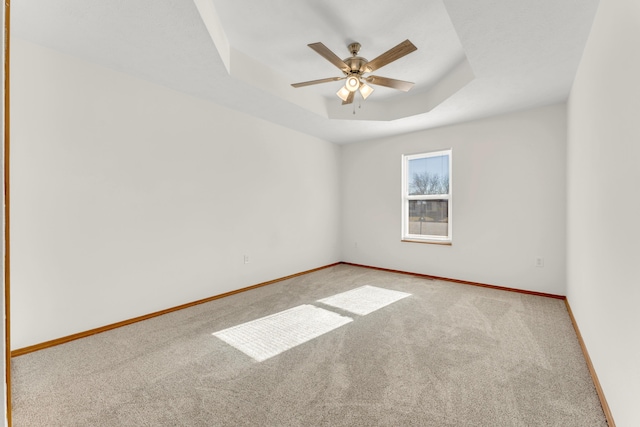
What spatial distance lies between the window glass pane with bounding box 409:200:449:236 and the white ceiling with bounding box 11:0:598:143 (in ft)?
4.94

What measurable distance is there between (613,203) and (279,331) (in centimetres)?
251

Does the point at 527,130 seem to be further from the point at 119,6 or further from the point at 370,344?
the point at 119,6

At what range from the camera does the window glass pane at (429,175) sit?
4.54 metres

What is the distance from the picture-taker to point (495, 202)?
395 centimetres

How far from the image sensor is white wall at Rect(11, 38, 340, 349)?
2.26m

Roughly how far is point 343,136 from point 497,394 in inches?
165

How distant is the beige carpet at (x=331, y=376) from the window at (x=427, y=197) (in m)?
1.88

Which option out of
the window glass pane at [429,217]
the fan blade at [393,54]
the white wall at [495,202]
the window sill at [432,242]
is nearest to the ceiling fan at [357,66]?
the fan blade at [393,54]

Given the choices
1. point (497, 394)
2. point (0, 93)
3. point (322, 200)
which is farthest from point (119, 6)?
A: point (322, 200)

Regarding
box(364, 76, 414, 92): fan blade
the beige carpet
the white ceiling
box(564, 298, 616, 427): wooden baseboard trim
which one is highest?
the white ceiling

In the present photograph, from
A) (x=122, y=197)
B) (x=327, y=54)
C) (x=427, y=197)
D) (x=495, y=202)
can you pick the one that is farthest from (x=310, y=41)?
(x=495, y=202)

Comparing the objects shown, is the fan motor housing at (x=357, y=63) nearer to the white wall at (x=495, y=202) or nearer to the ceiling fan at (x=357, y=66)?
the ceiling fan at (x=357, y=66)

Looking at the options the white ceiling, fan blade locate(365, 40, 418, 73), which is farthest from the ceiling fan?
the white ceiling

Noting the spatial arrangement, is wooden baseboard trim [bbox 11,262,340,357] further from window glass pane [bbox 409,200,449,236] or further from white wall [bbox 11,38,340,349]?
window glass pane [bbox 409,200,449,236]
